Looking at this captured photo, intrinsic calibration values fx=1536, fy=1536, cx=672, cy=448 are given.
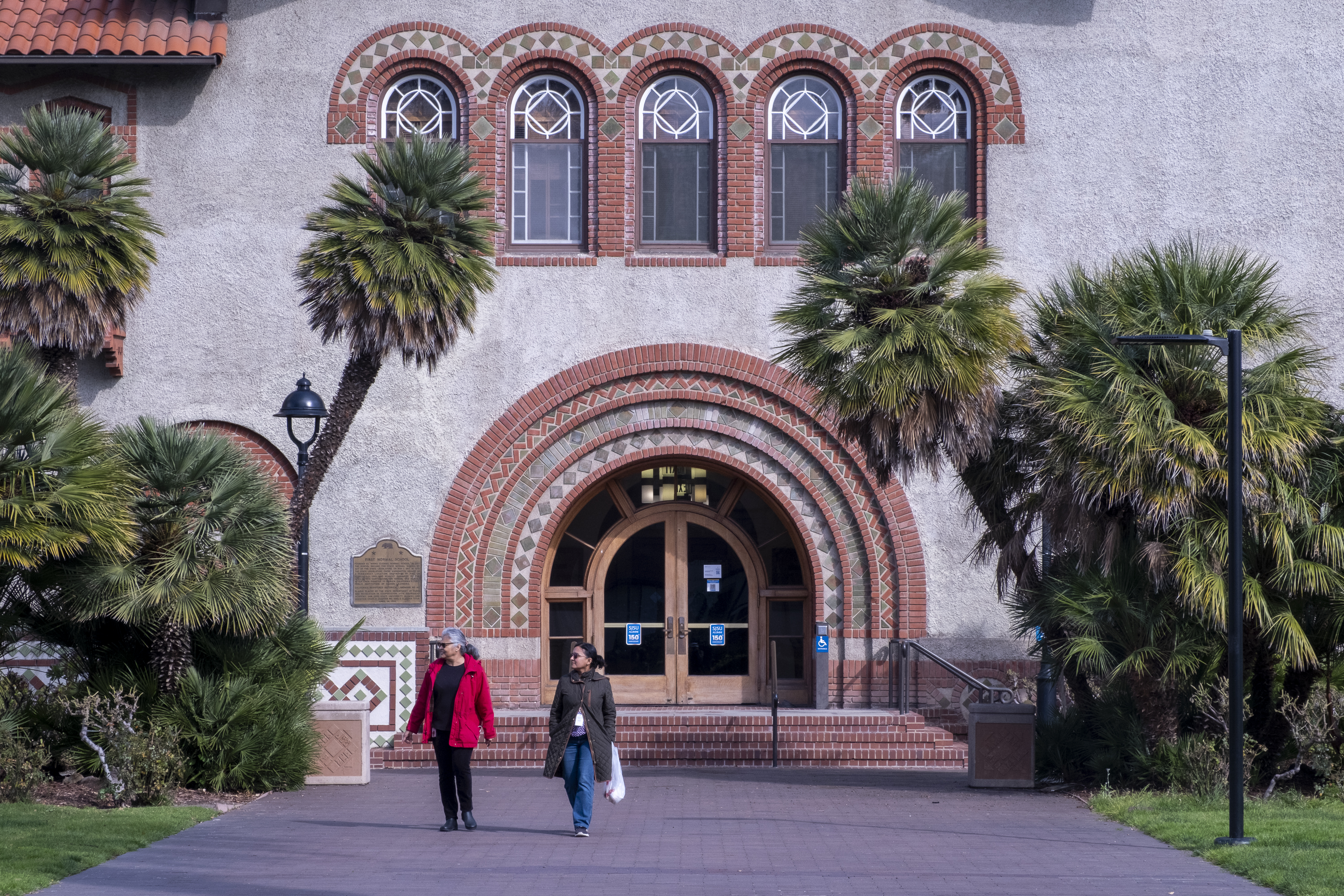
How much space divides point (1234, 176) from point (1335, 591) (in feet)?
22.5

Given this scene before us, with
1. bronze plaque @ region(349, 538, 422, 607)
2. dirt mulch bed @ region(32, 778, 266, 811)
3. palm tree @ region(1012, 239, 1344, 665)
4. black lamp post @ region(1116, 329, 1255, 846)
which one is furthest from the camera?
bronze plaque @ region(349, 538, 422, 607)

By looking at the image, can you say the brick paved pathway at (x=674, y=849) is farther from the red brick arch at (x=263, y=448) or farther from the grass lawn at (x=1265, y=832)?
the red brick arch at (x=263, y=448)

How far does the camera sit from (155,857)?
10.2 metres

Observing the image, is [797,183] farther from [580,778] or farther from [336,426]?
[580,778]

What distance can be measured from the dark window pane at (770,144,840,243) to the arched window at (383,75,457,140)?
3.96 metres

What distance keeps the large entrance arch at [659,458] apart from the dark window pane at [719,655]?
132 cm

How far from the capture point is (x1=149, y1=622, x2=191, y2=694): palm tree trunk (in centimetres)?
1327

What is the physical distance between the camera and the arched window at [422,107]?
18.6m

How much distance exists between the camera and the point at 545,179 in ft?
61.3

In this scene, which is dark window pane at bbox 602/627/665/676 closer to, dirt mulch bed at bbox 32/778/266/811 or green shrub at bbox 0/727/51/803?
dirt mulch bed at bbox 32/778/266/811

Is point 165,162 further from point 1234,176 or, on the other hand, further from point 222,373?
point 1234,176

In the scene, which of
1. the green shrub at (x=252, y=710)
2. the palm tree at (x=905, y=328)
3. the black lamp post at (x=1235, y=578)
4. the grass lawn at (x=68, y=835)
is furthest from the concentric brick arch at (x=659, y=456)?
the black lamp post at (x=1235, y=578)

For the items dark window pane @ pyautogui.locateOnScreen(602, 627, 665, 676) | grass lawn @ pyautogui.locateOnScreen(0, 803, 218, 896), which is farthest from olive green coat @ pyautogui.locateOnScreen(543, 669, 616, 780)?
dark window pane @ pyautogui.locateOnScreen(602, 627, 665, 676)

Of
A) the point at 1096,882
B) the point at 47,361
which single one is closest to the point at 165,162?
the point at 47,361
